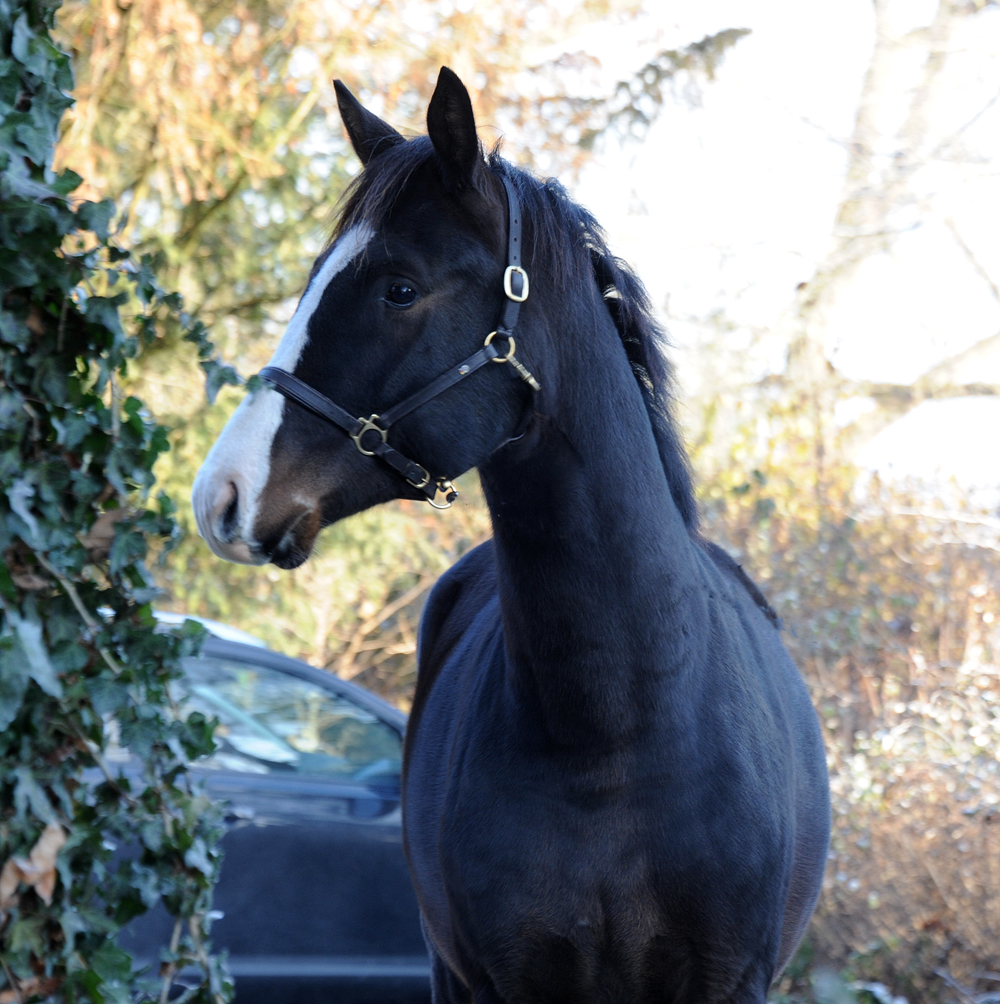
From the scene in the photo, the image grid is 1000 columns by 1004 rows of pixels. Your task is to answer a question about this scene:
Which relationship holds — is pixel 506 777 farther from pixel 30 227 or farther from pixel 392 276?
pixel 30 227

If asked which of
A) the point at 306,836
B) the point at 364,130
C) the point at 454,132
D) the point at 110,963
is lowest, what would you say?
the point at 306,836

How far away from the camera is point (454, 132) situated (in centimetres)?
205

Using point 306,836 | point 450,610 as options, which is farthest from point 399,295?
point 306,836

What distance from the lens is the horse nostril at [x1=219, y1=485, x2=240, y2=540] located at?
192 cm

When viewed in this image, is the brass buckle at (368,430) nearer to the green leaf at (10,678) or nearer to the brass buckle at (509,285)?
the brass buckle at (509,285)

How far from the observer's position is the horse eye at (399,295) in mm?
2039

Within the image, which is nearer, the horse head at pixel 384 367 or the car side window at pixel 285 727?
the horse head at pixel 384 367

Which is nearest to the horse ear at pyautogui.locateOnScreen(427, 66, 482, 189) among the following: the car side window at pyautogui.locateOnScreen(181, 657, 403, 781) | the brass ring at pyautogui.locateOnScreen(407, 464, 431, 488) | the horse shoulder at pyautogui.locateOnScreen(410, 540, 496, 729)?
the brass ring at pyautogui.locateOnScreen(407, 464, 431, 488)

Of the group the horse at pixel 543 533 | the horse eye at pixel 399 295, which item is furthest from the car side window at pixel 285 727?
the horse eye at pixel 399 295

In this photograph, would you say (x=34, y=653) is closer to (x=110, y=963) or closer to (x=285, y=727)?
(x=110, y=963)

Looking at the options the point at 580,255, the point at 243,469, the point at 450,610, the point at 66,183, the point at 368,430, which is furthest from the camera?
the point at 450,610

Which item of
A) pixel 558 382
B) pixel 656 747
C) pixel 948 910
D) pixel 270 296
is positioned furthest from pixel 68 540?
pixel 270 296

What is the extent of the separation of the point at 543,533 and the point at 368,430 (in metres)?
0.42

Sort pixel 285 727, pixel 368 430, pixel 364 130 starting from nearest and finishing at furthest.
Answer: pixel 368 430
pixel 364 130
pixel 285 727
